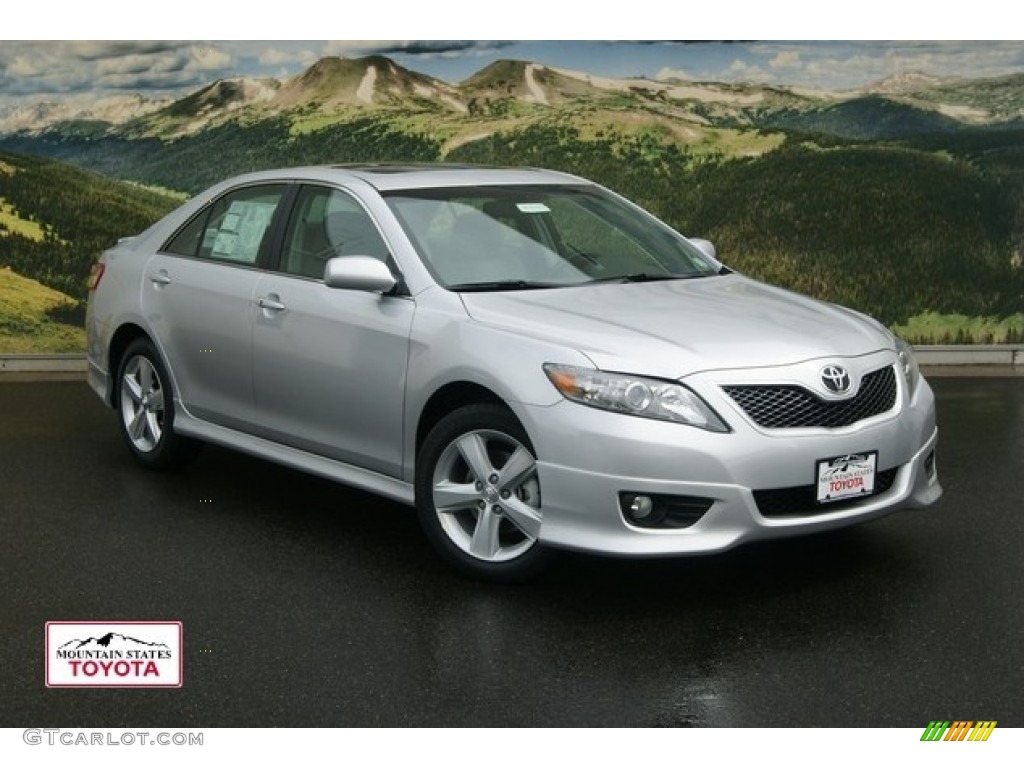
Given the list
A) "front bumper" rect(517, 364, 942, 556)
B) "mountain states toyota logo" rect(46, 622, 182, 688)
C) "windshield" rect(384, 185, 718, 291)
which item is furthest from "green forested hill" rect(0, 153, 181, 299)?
"front bumper" rect(517, 364, 942, 556)

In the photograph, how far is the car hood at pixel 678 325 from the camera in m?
6.02

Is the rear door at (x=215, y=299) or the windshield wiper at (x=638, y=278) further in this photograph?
the rear door at (x=215, y=299)

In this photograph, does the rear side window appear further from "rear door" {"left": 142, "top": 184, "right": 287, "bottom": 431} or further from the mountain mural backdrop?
the mountain mural backdrop

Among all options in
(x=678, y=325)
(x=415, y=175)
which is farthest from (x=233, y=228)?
(x=678, y=325)

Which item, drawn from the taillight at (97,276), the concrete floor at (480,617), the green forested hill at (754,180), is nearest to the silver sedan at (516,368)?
the concrete floor at (480,617)

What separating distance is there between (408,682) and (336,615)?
813 mm

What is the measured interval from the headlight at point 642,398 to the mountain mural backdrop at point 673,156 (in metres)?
8.15

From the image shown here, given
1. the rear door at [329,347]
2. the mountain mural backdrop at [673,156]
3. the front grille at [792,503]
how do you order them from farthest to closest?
the mountain mural backdrop at [673,156]
the rear door at [329,347]
the front grille at [792,503]

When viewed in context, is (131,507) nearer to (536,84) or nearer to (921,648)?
(921,648)

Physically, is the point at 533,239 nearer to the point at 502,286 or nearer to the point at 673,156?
the point at 502,286

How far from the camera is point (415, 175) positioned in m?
7.54

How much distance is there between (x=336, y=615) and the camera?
607cm

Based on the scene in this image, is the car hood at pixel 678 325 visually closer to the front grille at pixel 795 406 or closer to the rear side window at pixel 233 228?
the front grille at pixel 795 406
